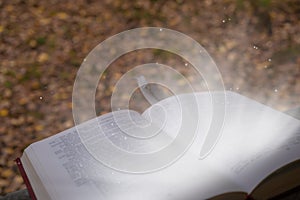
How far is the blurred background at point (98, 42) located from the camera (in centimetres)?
251

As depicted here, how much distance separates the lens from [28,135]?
7.80 ft

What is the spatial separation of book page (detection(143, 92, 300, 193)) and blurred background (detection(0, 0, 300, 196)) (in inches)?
47.0

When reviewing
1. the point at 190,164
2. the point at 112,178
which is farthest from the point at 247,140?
the point at 112,178

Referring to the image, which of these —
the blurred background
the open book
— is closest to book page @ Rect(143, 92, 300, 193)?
the open book

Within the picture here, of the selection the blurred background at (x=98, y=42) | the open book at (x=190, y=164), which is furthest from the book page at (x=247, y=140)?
the blurred background at (x=98, y=42)

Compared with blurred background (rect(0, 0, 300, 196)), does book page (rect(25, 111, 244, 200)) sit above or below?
below

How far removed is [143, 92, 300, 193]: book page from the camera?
104 centimetres

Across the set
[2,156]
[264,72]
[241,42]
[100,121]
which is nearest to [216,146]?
[100,121]

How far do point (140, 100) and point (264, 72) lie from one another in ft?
2.61

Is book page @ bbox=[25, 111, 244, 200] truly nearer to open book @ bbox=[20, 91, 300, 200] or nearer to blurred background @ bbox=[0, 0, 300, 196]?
open book @ bbox=[20, 91, 300, 200]

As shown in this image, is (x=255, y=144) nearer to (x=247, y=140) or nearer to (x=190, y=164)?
(x=247, y=140)

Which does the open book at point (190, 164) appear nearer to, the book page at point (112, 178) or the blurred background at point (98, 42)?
the book page at point (112, 178)

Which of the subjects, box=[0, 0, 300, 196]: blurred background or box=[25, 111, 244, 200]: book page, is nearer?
box=[25, 111, 244, 200]: book page

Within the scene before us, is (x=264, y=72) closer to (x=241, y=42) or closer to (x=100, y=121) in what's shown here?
(x=241, y=42)
